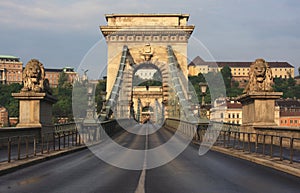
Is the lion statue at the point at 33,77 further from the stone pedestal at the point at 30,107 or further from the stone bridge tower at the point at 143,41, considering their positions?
the stone bridge tower at the point at 143,41

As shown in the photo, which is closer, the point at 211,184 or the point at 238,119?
the point at 211,184

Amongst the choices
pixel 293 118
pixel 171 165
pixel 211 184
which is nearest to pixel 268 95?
pixel 171 165

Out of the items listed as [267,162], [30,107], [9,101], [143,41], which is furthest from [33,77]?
[9,101]

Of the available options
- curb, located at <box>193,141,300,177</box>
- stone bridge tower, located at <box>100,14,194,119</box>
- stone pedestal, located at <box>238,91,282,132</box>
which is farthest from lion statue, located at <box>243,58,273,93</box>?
stone bridge tower, located at <box>100,14,194,119</box>

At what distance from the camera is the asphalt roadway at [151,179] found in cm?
1028

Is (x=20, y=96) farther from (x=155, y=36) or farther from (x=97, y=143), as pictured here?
(x=155, y=36)

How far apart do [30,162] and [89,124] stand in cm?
1286

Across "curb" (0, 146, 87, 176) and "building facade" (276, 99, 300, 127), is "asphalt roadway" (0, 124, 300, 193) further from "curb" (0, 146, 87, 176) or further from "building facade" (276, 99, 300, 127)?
"building facade" (276, 99, 300, 127)

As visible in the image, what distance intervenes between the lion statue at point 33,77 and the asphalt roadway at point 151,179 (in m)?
8.26

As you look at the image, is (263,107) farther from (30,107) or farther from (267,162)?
(30,107)

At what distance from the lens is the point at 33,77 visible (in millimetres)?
23844

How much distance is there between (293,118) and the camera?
4970 inches

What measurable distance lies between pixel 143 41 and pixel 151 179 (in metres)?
68.4

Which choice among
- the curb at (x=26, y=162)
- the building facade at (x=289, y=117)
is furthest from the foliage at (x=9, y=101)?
the curb at (x=26, y=162)
